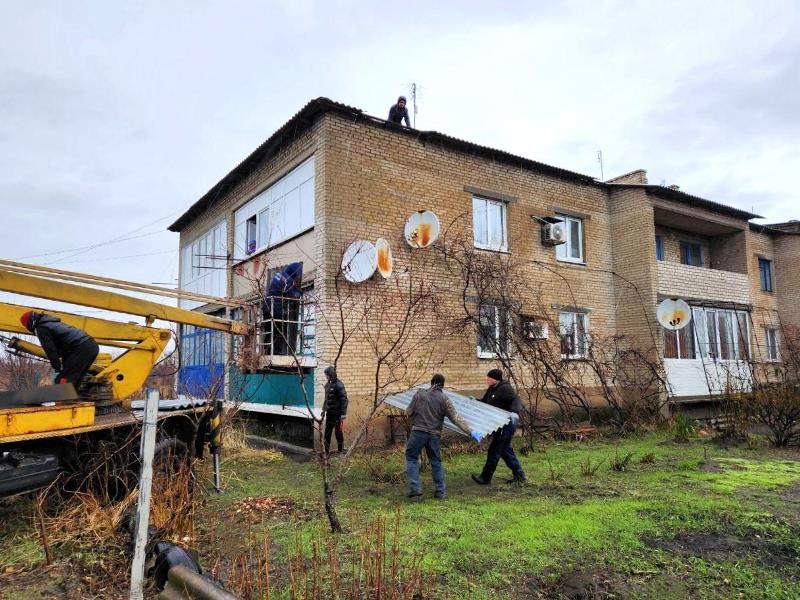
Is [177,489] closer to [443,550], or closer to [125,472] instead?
[125,472]

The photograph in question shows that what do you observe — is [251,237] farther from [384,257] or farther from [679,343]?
[679,343]

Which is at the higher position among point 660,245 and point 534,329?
point 660,245

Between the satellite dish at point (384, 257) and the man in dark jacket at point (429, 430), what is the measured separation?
14.6 ft

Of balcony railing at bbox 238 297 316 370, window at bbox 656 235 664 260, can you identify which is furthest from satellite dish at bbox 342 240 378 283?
window at bbox 656 235 664 260

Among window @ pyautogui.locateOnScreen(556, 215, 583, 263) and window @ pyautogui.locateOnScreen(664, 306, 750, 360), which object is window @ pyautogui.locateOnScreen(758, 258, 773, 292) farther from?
window @ pyautogui.locateOnScreen(556, 215, 583, 263)

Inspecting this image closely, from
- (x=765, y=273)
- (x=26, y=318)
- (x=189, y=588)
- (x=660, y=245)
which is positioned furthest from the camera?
(x=765, y=273)

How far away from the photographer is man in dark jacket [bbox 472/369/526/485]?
7910mm

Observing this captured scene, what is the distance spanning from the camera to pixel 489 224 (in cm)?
1466

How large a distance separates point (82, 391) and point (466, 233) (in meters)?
9.27

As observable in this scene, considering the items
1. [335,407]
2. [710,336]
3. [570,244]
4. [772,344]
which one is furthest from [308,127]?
[772,344]

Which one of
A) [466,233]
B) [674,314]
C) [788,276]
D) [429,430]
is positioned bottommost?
[429,430]

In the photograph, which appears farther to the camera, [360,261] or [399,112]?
[399,112]

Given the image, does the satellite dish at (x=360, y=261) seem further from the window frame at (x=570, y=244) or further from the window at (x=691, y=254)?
the window at (x=691, y=254)

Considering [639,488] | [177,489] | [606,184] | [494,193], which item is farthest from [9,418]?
[606,184]
